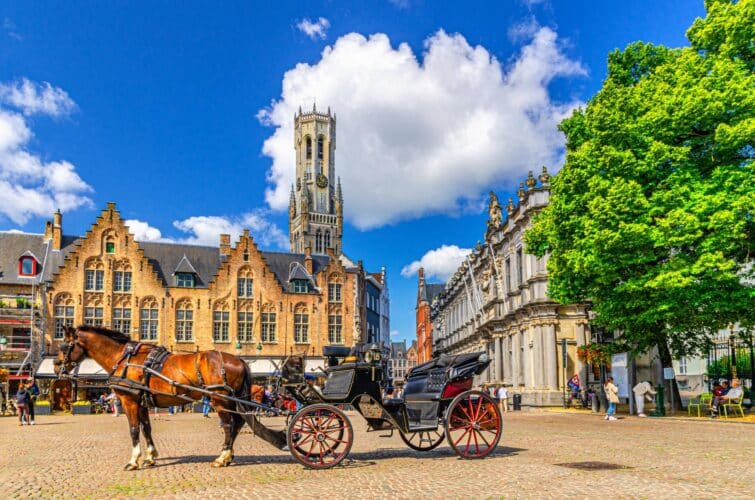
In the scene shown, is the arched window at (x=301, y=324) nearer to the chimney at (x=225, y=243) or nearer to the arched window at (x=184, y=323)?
the chimney at (x=225, y=243)

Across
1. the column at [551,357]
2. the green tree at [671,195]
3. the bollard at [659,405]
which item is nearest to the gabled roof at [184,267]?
the column at [551,357]

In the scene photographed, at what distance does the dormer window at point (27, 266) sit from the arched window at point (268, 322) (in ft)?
56.0

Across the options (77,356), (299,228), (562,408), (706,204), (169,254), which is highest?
(299,228)

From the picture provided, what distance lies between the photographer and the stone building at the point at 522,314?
36.0 m

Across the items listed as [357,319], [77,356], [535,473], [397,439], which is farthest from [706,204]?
[357,319]

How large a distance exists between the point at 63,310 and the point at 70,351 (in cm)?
4110

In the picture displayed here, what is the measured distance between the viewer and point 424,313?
99.5 metres

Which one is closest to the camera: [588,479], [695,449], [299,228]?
[588,479]

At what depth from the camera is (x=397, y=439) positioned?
1627cm

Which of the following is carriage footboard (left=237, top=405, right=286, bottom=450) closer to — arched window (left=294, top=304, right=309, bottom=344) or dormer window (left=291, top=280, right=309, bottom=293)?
arched window (left=294, top=304, right=309, bottom=344)

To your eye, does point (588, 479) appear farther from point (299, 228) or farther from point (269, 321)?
point (299, 228)

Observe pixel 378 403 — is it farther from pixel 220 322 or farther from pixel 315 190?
pixel 315 190

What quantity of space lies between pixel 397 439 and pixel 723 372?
78.5 ft

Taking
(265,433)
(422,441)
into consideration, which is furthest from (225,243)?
(265,433)
